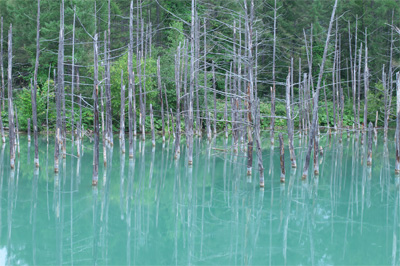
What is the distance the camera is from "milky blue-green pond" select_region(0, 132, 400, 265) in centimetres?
722

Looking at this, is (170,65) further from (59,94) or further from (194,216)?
(194,216)

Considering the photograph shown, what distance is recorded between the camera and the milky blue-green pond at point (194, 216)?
23.7 feet

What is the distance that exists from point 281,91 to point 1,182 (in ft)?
97.9

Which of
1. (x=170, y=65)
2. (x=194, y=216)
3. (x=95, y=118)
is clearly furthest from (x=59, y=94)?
(x=170, y=65)

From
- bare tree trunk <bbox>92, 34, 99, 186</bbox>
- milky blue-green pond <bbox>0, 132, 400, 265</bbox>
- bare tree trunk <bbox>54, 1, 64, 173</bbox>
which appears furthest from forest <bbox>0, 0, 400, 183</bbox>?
bare tree trunk <bbox>92, 34, 99, 186</bbox>

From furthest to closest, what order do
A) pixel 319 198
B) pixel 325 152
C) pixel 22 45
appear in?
pixel 22 45, pixel 325 152, pixel 319 198

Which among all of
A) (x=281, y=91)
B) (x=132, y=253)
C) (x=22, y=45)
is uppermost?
(x=22, y=45)

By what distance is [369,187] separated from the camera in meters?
12.8

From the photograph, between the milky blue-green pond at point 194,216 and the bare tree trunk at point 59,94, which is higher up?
the bare tree trunk at point 59,94

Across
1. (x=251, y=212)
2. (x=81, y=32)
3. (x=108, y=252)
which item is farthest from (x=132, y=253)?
(x=81, y=32)

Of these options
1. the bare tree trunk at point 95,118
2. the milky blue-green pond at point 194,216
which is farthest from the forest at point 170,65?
the bare tree trunk at point 95,118

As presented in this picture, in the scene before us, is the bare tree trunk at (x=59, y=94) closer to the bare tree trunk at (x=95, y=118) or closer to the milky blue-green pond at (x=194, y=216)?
the milky blue-green pond at (x=194, y=216)

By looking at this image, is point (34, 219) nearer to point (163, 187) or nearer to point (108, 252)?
point (108, 252)

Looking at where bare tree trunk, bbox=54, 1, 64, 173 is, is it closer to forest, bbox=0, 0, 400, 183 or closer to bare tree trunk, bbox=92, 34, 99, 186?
bare tree trunk, bbox=92, 34, 99, 186
